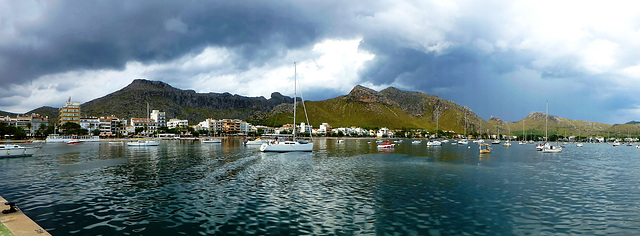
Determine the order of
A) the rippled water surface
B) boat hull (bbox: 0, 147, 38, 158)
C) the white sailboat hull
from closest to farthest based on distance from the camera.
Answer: the rippled water surface
boat hull (bbox: 0, 147, 38, 158)
the white sailboat hull

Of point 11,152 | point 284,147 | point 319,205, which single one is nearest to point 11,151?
point 11,152

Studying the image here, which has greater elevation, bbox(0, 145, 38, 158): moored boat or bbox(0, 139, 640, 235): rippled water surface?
bbox(0, 145, 38, 158): moored boat

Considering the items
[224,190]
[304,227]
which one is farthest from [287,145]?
[304,227]

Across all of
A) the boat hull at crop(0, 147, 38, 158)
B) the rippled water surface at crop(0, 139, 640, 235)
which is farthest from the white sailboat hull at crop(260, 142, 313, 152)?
the boat hull at crop(0, 147, 38, 158)

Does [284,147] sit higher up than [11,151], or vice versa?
[11,151]

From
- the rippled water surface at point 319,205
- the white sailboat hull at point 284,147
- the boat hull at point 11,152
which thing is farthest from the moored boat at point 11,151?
the white sailboat hull at point 284,147

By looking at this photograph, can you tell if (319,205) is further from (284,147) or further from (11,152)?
(11,152)

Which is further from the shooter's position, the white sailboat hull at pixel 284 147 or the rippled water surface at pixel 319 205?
the white sailboat hull at pixel 284 147

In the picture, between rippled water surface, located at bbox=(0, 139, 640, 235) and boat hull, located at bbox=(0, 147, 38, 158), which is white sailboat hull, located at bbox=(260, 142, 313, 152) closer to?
rippled water surface, located at bbox=(0, 139, 640, 235)

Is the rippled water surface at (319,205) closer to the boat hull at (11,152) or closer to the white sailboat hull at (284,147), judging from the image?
the boat hull at (11,152)

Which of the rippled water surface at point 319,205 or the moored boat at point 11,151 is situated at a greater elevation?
the moored boat at point 11,151

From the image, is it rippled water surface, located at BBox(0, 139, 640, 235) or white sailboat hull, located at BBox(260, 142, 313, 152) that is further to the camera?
white sailboat hull, located at BBox(260, 142, 313, 152)

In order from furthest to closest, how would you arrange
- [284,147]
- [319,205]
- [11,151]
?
[284,147] < [11,151] < [319,205]

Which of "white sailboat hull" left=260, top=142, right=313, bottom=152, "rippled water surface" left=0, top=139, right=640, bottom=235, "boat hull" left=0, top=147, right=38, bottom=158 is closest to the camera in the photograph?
"rippled water surface" left=0, top=139, right=640, bottom=235
